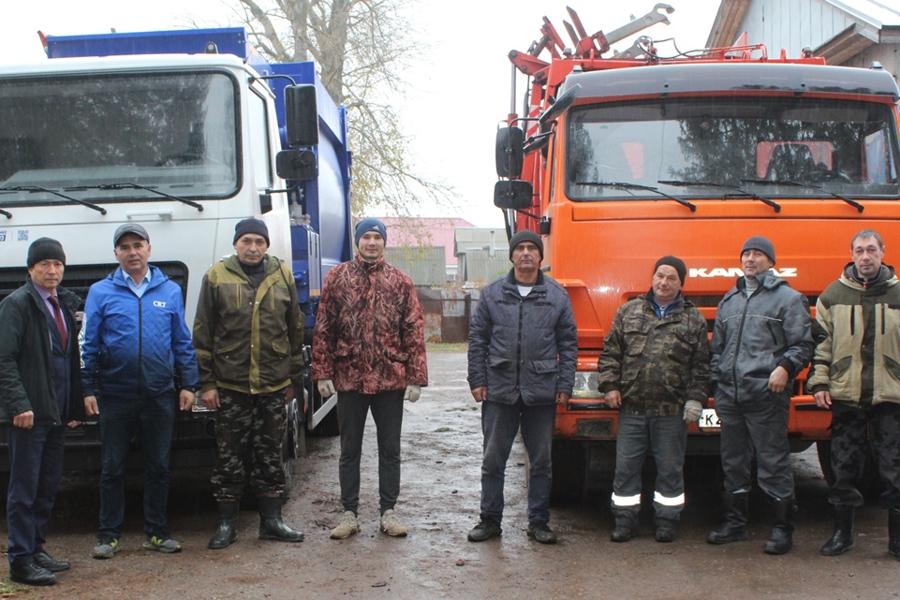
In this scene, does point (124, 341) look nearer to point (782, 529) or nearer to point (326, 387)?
point (326, 387)

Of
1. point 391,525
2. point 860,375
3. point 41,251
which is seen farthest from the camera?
point 391,525

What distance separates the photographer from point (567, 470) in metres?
6.61

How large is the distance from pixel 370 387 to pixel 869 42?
10.0 m

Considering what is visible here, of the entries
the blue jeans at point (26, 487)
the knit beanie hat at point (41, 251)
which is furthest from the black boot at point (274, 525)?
the knit beanie hat at point (41, 251)

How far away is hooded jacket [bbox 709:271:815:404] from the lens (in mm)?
5477

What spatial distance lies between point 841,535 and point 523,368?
78.4 inches

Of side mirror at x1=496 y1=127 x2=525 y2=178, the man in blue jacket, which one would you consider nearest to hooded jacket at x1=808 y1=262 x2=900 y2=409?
side mirror at x1=496 y1=127 x2=525 y2=178

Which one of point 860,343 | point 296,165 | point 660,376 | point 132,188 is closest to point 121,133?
point 132,188

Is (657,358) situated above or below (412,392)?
above

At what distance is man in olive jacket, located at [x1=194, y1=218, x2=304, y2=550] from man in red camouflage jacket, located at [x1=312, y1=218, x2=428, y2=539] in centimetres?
23

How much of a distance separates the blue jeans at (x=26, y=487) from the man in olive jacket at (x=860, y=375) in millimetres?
4190

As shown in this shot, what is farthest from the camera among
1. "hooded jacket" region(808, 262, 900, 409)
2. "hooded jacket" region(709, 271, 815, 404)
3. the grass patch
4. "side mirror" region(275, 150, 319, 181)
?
the grass patch

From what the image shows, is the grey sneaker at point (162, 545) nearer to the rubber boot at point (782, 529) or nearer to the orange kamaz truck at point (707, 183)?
the orange kamaz truck at point (707, 183)

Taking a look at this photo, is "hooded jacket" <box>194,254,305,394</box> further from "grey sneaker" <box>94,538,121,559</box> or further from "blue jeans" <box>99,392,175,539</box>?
"grey sneaker" <box>94,538,121,559</box>
